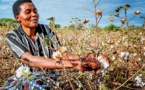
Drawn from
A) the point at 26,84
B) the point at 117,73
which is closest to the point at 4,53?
the point at 117,73

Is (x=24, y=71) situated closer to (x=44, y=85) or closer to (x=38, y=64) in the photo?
(x=38, y=64)

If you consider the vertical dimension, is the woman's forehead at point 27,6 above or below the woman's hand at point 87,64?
above

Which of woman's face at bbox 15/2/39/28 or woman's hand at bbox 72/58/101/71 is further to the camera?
woman's face at bbox 15/2/39/28

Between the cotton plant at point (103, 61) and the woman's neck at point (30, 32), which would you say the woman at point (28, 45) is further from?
the cotton plant at point (103, 61)

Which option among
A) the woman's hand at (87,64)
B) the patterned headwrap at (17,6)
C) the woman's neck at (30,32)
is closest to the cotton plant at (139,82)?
the woman's neck at (30,32)

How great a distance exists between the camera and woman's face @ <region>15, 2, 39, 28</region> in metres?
2.56

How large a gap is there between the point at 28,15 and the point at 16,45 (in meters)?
0.27

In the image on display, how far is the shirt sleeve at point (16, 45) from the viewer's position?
7.86 feet

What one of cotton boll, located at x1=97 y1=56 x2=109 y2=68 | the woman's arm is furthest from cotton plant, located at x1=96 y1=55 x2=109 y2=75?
the woman's arm

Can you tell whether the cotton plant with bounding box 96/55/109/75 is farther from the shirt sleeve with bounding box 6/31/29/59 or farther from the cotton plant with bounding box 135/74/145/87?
the cotton plant with bounding box 135/74/145/87

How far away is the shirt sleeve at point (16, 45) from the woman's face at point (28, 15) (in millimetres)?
149

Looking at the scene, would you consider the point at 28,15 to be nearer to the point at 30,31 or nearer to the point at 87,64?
the point at 30,31

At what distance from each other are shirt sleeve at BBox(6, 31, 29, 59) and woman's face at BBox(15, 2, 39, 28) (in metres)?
0.15

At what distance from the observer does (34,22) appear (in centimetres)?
259
